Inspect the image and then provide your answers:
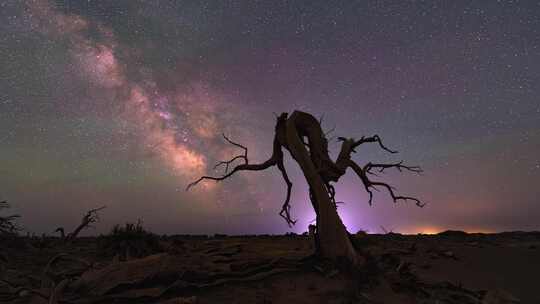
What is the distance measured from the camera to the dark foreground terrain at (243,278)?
8.33m

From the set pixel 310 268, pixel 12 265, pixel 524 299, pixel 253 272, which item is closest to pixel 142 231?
pixel 12 265

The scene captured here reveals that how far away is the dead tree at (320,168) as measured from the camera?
11914 mm

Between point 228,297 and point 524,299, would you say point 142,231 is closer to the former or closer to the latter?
point 228,297

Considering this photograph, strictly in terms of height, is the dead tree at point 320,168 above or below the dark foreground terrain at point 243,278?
above

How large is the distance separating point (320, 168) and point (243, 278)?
5.16 meters

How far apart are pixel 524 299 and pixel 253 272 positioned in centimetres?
934

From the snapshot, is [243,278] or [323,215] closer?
[243,278]

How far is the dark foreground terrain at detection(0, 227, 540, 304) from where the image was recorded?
328 inches

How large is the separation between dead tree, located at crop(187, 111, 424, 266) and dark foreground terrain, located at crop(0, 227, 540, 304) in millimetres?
795

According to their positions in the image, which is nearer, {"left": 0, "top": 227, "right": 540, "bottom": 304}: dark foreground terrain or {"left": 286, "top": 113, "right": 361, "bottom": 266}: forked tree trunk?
{"left": 0, "top": 227, "right": 540, "bottom": 304}: dark foreground terrain

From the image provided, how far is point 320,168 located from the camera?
12930mm

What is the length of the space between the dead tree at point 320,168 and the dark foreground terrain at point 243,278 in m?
0.80

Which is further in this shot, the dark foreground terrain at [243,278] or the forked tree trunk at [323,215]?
the forked tree trunk at [323,215]

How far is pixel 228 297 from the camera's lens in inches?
351
